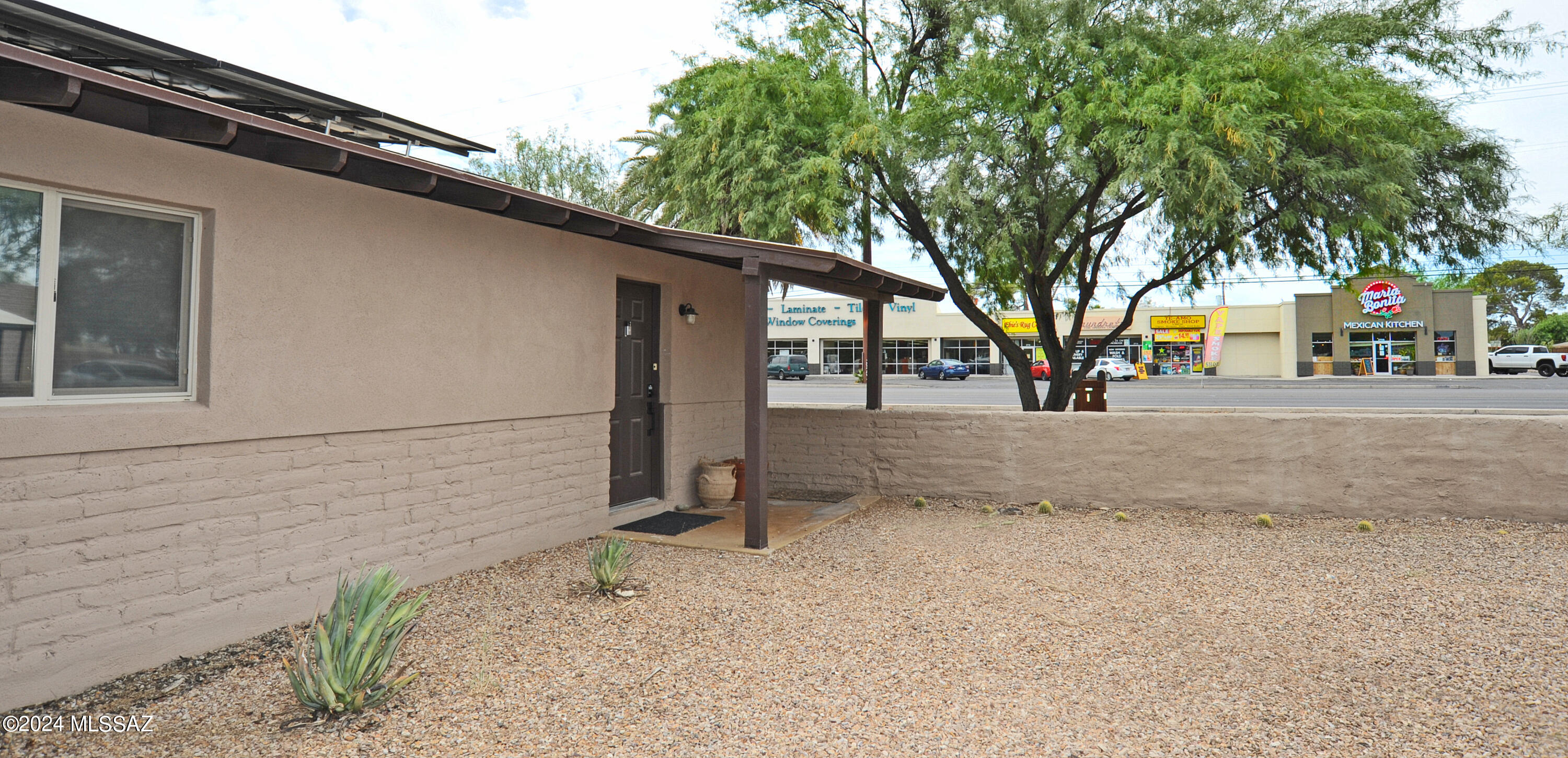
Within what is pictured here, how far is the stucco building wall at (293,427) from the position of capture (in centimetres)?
372

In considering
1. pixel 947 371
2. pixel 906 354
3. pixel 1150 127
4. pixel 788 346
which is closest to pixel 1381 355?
pixel 947 371

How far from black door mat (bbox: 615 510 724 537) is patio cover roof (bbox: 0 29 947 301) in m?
2.44

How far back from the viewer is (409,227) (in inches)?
214

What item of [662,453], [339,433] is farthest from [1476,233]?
[339,433]

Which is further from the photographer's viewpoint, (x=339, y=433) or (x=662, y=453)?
(x=662, y=453)

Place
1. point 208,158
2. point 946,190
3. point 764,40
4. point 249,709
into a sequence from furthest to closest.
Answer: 1. point 764,40
2. point 946,190
3. point 208,158
4. point 249,709

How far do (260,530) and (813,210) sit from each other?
7424mm

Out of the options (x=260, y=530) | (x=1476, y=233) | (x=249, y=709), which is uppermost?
(x=1476, y=233)

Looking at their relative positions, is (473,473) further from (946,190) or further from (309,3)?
(309,3)

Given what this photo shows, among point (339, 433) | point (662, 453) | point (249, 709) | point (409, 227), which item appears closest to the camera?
point (249, 709)

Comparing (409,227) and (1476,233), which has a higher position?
(1476,233)

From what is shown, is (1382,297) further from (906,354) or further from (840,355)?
(840,355)

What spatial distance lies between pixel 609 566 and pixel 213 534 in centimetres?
218

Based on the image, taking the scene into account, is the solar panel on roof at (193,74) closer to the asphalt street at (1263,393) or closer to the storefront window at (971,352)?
the asphalt street at (1263,393)
